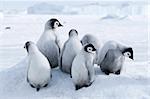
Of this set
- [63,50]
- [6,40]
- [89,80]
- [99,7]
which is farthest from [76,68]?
[99,7]

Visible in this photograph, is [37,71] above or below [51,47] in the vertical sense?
below

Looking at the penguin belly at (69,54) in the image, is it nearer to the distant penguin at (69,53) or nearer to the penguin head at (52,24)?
the distant penguin at (69,53)

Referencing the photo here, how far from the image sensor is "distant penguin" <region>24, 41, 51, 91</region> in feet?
13.5

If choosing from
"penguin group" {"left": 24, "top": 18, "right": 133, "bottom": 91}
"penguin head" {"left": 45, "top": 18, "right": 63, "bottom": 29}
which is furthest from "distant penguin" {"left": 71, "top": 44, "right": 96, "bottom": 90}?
"penguin head" {"left": 45, "top": 18, "right": 63, "bottom": 29}

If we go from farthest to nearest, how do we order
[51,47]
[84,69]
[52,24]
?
[52,24], [51,47], [84,69]

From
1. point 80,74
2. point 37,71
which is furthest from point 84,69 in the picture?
point 37,71

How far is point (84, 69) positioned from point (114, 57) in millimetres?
496

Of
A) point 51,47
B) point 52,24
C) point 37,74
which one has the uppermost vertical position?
point 52,24

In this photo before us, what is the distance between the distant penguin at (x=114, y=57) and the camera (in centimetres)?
432

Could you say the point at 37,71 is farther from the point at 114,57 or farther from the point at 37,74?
the point at 114,57

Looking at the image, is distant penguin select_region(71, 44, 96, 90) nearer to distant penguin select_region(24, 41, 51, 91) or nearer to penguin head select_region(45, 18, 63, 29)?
distant penguin select_region(24, 41, 51, 91)

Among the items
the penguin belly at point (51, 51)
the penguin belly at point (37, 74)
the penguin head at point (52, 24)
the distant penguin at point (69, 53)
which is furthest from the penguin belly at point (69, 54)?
the penguin head at point (52, 24)

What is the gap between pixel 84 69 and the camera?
4.04 metres

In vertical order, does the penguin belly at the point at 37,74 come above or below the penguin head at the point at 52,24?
below
